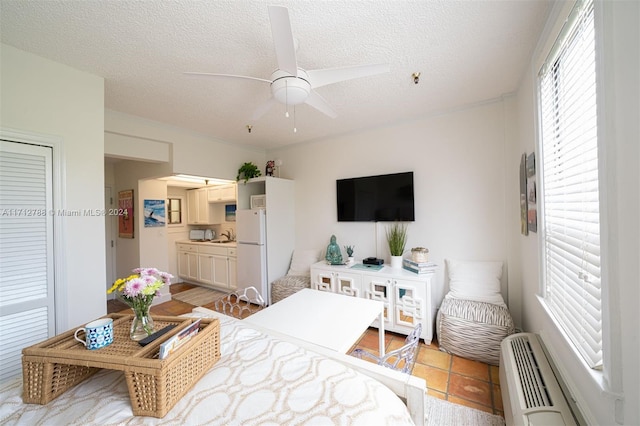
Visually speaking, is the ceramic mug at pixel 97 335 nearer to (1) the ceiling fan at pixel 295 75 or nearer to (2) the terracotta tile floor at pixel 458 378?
(1) the ceiling fan at pixel 295 75

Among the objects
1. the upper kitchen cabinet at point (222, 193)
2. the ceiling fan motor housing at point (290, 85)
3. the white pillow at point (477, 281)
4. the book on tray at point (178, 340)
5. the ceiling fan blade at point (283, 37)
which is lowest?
the white pillow at point (477, 281)

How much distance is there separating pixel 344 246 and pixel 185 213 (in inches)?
146

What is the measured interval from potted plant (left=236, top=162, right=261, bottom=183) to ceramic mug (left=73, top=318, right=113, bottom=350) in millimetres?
2982

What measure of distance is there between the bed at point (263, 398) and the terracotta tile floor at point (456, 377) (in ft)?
4.19

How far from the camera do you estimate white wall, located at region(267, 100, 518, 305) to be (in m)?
2.52

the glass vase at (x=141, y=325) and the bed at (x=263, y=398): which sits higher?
the glass vase at (x=141, y=325)

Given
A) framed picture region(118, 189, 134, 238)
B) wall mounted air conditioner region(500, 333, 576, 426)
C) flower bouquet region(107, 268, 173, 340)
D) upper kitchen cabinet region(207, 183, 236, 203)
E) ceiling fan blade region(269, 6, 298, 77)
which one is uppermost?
ceiling fan blade region(269, 6, 298, 77)

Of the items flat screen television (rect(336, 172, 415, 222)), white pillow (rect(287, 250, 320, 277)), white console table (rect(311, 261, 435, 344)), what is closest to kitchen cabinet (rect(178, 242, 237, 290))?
white pillow (rect(287, 250, 320, 277))

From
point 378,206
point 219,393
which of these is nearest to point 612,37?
point 219,393

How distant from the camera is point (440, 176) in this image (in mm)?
2791

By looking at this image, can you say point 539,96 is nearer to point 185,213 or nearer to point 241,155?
point 241,155

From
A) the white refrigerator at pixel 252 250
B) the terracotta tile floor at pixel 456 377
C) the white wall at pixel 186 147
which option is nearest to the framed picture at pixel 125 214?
the white wall at pixel 186 147

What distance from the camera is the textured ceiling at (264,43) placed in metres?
1.33

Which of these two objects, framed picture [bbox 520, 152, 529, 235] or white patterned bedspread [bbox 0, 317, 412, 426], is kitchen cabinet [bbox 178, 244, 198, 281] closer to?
white patterned bedspread [bbox 0, 317, 412, 426]
